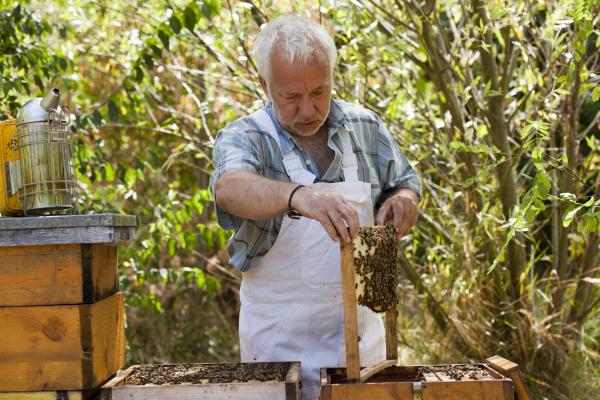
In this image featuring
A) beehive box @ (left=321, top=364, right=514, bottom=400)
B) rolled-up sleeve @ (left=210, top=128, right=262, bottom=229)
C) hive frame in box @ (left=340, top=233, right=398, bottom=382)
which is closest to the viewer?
beehive box @ (left=321, top=364, right=514, bottom=400)

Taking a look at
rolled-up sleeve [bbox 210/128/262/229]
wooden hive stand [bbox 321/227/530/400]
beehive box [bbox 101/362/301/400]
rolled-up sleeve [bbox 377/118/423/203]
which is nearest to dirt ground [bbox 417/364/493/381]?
wooden hive stand [bbox 321/227/530/400]

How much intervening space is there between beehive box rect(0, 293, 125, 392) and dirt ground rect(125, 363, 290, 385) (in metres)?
0.16

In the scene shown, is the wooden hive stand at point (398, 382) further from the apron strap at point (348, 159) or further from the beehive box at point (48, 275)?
the beehive box at point (48, 275)

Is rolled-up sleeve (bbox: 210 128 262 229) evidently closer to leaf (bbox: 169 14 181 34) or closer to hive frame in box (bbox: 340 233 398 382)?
hive frame in box (bbox: 340 233 398 382)

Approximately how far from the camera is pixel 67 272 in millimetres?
2389

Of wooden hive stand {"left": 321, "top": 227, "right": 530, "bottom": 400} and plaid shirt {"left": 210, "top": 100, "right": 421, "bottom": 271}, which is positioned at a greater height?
plaid shirt {"left": 210, "top": 100, "right": 421, "bottom": 271}

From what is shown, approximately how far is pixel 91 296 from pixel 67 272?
98 mm

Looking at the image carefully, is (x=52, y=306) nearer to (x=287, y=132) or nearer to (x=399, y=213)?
(x=287, y=132)

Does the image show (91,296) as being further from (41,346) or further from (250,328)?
(250,328)

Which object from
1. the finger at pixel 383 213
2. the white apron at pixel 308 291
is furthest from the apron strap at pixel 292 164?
the finger at pixel 383 213

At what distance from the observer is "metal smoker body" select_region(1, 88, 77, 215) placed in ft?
8.33

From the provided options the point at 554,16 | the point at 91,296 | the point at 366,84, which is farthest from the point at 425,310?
the point at 91,296

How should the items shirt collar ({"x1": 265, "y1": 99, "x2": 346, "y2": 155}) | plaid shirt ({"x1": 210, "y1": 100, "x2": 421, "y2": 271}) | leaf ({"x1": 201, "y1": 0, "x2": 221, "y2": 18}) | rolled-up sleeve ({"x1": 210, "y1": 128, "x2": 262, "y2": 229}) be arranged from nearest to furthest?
rolled-up sleeve ({"x1": 210, "y1": 128, "x2": 262, "y2": 229}) < plaid shirt ({"x1": 210, "y1": 100, "x2": 421, "y2": 271}) < shirt collar ({"x1": 265, "y1": 99, "x2": 346, "y2": 155}) < leaf ({"x1": 201, "y1": 0, "x2": 221, "y2": 18})

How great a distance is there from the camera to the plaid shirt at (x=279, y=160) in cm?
277
